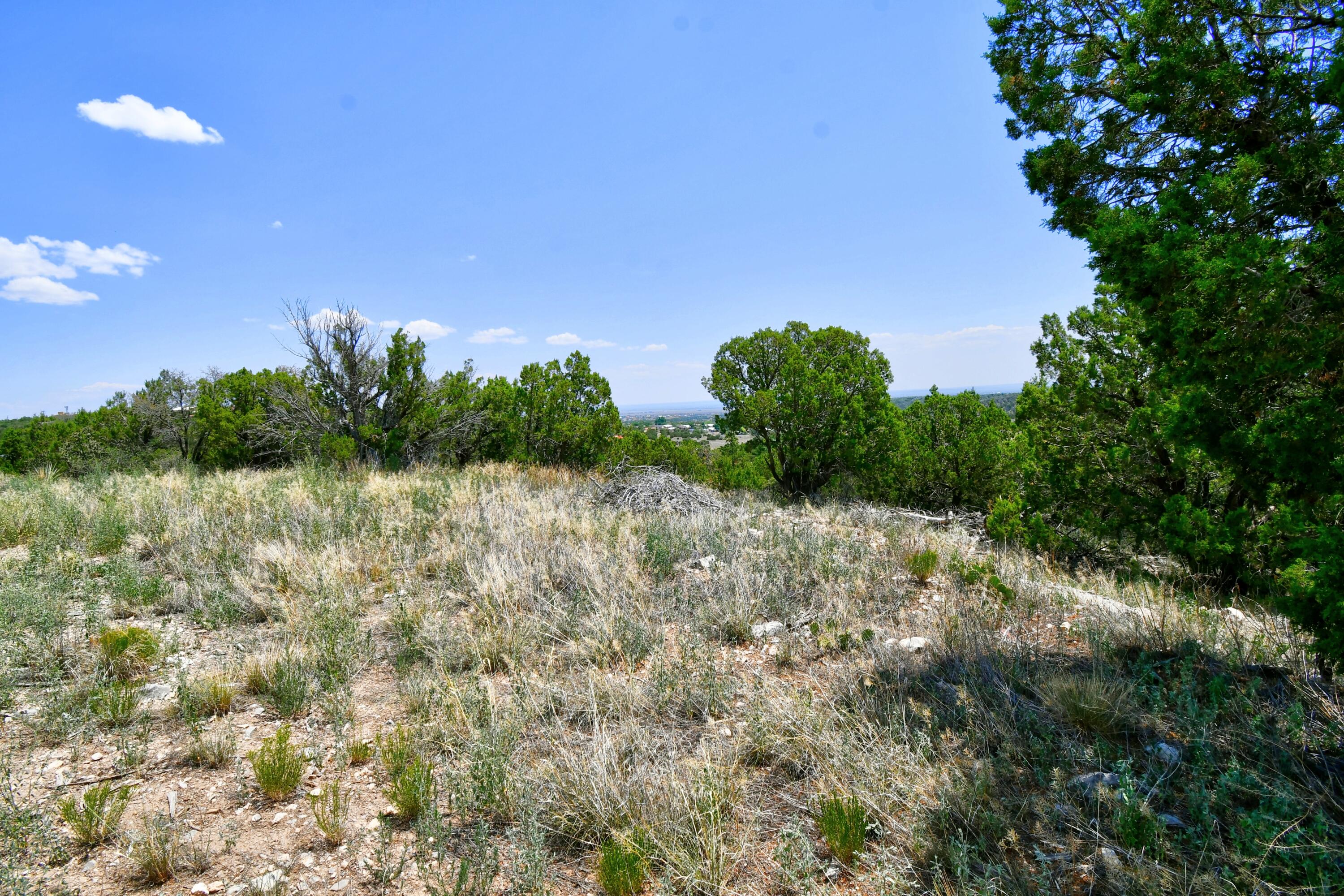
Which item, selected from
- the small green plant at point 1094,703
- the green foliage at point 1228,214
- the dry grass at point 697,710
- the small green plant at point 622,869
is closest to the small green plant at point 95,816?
the dry grass at point 697,710

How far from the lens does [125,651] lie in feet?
10.8

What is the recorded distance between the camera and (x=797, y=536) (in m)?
5.95

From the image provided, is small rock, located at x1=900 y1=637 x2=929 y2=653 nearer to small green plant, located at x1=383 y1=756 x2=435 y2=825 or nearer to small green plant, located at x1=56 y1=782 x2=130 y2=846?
small green plant, located at x1=383 y1=756 x2=435 y2=825

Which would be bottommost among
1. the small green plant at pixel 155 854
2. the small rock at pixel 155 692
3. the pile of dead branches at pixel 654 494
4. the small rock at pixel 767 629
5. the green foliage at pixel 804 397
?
the small green plant at pixel 155 854

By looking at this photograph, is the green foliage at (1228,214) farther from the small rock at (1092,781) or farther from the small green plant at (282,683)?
the small green plant at (282,683)

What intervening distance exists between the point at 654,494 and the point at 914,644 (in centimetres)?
493

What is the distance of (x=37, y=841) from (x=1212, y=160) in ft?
19.6

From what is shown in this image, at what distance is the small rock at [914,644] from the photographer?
3467mm

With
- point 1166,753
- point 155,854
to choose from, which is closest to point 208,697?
point 155,854

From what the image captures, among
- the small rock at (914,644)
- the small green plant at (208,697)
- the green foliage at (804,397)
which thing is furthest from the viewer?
the green foliage at (804,397)

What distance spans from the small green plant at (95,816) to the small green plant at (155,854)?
0.55ft

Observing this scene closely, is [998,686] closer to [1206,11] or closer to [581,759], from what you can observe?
[581,759]

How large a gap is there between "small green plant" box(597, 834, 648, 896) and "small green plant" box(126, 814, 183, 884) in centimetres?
158

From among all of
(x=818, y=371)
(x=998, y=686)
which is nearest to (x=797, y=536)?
(x=998, y=686)
